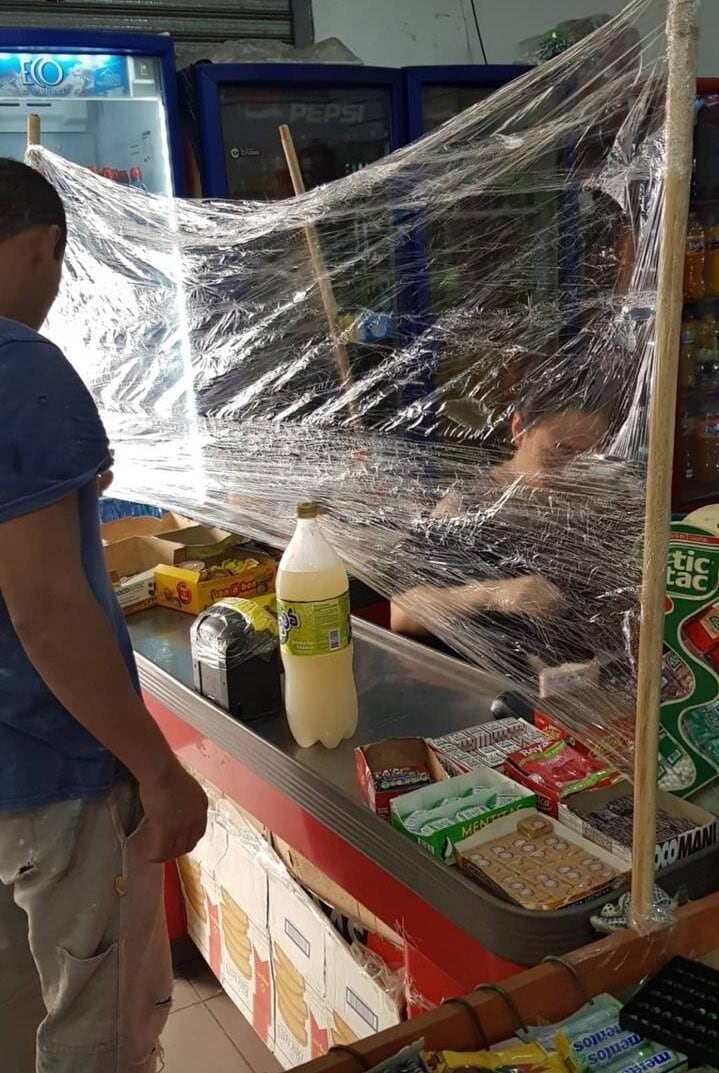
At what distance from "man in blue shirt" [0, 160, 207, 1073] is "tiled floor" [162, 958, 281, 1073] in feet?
2.48

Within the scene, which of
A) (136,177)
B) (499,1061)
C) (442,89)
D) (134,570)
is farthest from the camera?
(442,89)

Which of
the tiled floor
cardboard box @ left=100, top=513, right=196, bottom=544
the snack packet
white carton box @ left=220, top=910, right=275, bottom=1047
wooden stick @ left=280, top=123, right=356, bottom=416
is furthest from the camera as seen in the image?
cardboard box @ left=100, top=513, right=196, bottom=544

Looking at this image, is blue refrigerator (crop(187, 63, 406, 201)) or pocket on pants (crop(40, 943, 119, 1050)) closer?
pocket on pants (crop(40, 943, 119, 1050))

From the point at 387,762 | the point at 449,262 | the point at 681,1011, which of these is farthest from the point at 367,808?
the point at 449,262

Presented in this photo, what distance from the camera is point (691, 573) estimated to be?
3.49 ft

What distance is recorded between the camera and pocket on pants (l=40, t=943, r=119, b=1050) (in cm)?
119

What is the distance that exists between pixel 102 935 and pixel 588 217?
1.06 metres

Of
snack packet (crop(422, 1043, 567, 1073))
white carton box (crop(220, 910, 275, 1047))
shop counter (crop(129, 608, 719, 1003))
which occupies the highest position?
snack packet (crop(422, 1043, 567, 1073))

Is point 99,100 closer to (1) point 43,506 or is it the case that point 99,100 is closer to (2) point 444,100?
(2) point 444,100

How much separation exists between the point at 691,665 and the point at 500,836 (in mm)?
278

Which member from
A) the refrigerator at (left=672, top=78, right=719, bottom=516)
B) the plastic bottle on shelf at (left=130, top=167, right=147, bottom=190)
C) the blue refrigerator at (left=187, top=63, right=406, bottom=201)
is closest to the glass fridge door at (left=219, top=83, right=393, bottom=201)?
the blue refrigerator at (left=187, top=63, right=406, bottom=201)

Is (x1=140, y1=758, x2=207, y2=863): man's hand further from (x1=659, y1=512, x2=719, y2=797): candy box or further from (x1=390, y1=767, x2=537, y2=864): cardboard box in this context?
(x1=659, y1=512, x2=719, y2=797): candy box

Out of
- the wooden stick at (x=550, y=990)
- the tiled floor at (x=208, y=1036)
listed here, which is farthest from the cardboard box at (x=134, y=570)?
the wooden stick at (x=550, y=990)

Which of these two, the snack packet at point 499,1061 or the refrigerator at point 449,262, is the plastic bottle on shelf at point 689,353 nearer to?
the refrigerator at point 449,262
